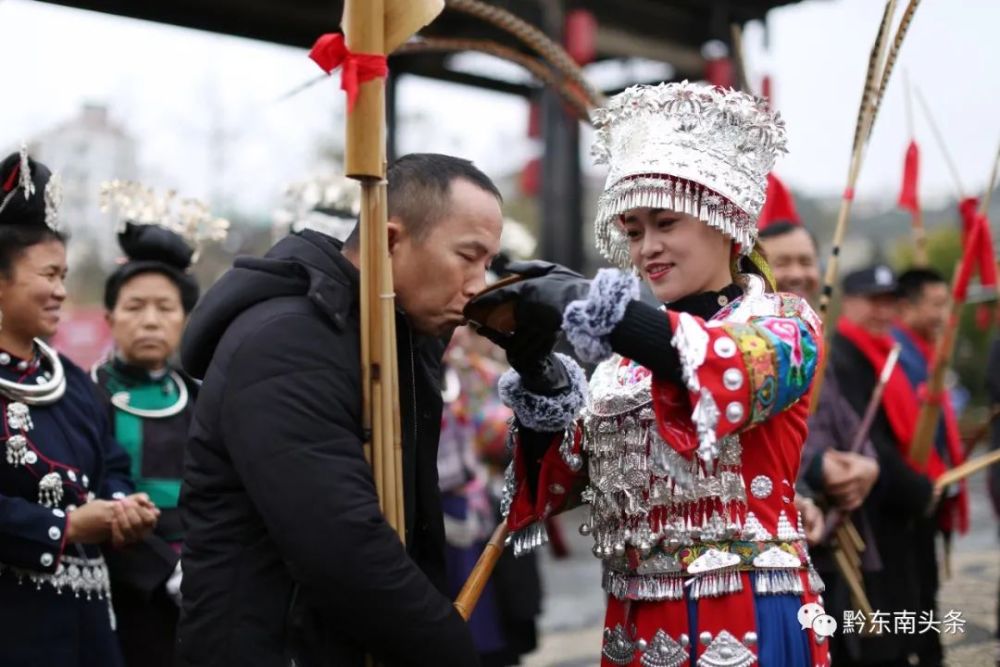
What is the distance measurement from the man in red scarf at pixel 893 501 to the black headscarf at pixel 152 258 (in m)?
Answer: 2.49

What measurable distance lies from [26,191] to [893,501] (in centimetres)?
318

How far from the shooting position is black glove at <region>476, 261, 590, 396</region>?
5.67 feet

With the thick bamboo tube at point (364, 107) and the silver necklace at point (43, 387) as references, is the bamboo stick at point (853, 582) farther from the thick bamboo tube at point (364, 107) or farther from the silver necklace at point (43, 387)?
the silver necklace at point (43, 387)

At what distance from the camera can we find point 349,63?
1737 mm

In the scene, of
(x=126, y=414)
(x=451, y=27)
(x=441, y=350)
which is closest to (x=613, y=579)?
(x=441, y=350)

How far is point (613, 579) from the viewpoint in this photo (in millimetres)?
2088

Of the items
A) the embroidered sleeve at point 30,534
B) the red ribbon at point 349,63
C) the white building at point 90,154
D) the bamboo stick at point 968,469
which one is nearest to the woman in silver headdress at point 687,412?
the red ribbon at point 349,63

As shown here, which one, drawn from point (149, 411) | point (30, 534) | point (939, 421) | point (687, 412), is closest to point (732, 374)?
point (687, 412)

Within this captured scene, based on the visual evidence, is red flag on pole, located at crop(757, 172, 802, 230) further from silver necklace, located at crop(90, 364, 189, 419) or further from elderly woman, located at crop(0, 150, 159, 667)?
elderly woman, located at crop(0, 150, 159, 667)

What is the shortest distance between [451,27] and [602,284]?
553cm

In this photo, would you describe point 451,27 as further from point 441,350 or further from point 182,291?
point 441,350

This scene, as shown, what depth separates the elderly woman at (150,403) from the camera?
2965 millimetres

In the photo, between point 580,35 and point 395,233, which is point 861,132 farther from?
point 580,35

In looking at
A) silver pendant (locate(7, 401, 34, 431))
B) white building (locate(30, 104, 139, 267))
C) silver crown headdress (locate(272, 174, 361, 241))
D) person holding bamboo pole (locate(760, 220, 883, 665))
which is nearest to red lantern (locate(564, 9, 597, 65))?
silver crown headdress (locate(272, 174, 361, 241))
